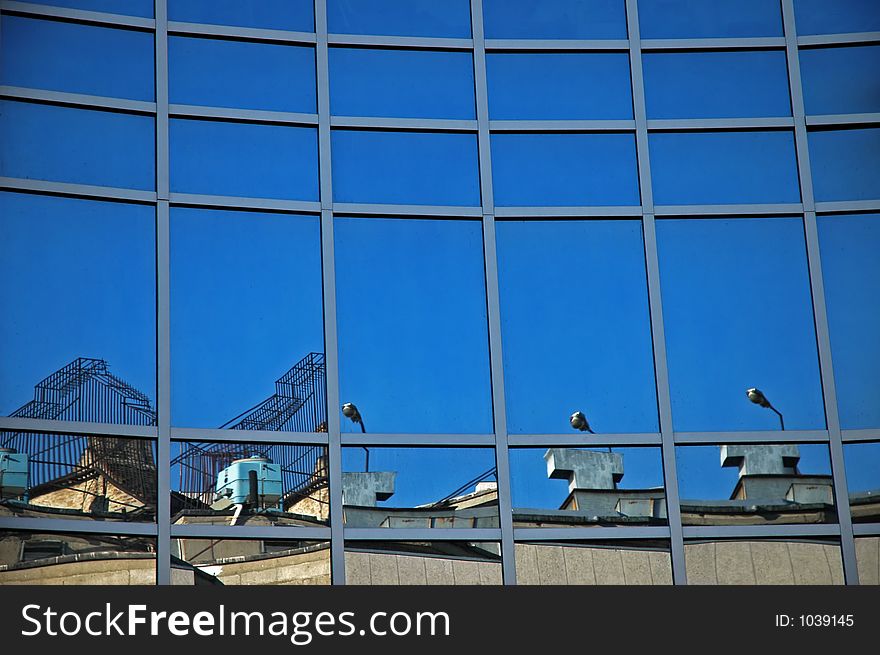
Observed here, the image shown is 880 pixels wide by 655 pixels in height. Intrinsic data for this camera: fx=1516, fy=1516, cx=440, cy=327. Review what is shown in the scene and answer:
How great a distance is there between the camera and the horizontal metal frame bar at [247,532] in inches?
470

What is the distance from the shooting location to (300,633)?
1090 centimetres

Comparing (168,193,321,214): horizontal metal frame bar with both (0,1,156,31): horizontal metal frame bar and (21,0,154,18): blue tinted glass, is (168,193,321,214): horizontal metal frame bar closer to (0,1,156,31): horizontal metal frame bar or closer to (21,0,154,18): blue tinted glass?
(0,1,156,31): horizontal metal frame bar

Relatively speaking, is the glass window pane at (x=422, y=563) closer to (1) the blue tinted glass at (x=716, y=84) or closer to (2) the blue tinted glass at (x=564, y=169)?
(2) the blue tinted glass at (x=564, y=169)

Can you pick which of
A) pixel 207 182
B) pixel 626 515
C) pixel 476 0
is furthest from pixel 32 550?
pixel 476 0

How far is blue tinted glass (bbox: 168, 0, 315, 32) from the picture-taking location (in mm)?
13297

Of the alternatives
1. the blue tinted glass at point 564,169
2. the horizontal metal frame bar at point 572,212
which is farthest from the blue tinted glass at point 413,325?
the blue tinted glass at point 564,169

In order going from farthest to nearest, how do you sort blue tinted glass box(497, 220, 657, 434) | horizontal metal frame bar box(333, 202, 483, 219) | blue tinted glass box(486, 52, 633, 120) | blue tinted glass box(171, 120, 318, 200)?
blue tinted glass box(486, 52, 633, 120), horizontal metal frame bar box(333, 202, 483, 219), blue tinted glass box(171, 120, 318, 200), blue tinted glass box(497, 220, 657, 434)

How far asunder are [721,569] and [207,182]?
5.36 meters

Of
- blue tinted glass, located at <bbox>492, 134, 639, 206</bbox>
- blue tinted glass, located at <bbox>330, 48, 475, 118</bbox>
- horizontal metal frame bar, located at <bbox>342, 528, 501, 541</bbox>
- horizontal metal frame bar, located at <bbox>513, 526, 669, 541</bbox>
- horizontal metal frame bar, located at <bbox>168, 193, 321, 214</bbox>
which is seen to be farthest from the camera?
blue tinted glass, located at <bbox>330, 48, 475, 118</bbox>

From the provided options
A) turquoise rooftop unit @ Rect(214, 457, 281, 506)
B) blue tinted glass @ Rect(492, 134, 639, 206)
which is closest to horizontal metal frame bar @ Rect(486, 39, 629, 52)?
blue tinted glass @ Rect(492, 134, 639, 206)

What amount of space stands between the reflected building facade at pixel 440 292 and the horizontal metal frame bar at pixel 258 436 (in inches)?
1.4

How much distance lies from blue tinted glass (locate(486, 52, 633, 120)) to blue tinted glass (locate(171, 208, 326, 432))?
2106 millimetres

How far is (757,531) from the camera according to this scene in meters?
12.3

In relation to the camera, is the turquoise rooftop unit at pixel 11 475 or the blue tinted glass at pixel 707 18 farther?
the blue tinted glass at pixel 707 18
